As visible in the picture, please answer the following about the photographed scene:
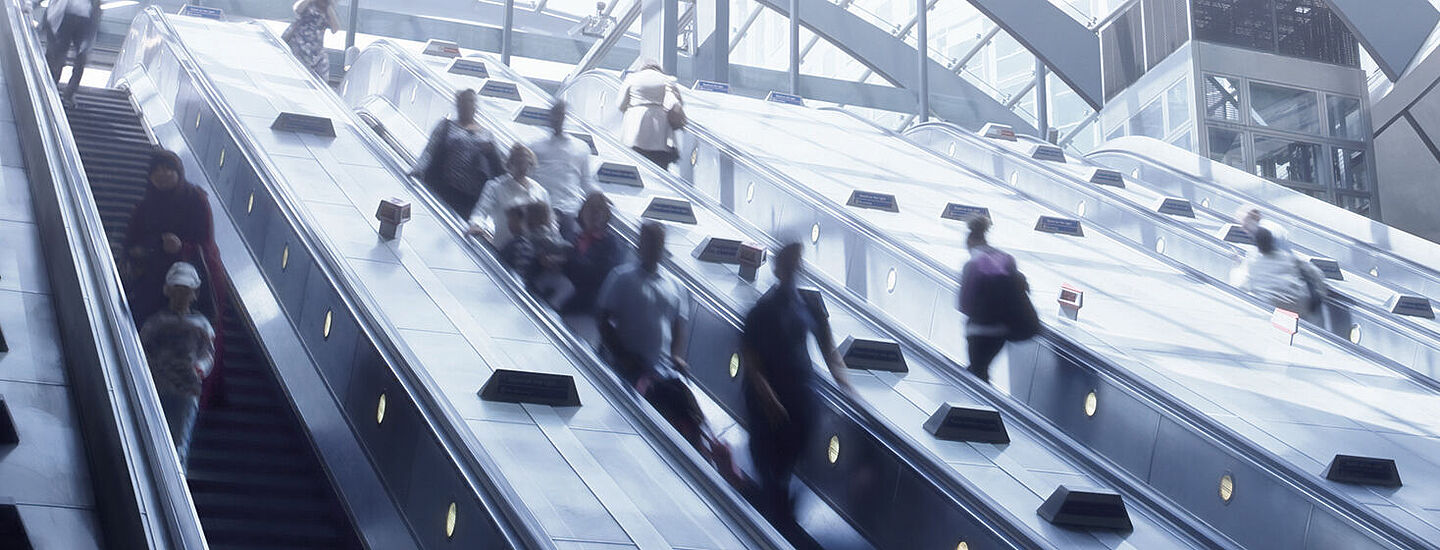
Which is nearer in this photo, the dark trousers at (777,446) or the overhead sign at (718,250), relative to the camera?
the dark trousers at (777,446)

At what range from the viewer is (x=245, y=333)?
322 inches

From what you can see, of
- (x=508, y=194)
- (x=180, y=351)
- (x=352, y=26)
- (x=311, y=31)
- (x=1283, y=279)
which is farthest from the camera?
(x=352, y=26)

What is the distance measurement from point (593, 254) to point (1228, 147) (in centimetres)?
1624

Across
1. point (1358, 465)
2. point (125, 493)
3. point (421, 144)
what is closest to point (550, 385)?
point (125, 493)

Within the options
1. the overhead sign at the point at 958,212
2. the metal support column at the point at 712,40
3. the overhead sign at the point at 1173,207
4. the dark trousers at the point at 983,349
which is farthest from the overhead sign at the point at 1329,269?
the metal support column at the point at 712,40

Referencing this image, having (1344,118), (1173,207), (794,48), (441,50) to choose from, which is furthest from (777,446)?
(1344,118)

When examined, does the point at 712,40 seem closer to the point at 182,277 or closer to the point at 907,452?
the point at 907,452

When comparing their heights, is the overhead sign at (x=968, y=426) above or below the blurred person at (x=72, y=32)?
A: below

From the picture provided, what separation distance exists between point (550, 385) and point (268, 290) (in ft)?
10.1

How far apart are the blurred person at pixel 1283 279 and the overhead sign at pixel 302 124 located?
7.01m

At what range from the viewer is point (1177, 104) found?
22250mm

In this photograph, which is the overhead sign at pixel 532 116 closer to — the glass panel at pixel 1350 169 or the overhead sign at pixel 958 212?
the overhead sign at pixel 958 212

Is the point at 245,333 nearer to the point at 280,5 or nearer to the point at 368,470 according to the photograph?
the point at 368,470

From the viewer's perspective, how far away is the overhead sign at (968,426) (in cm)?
698
